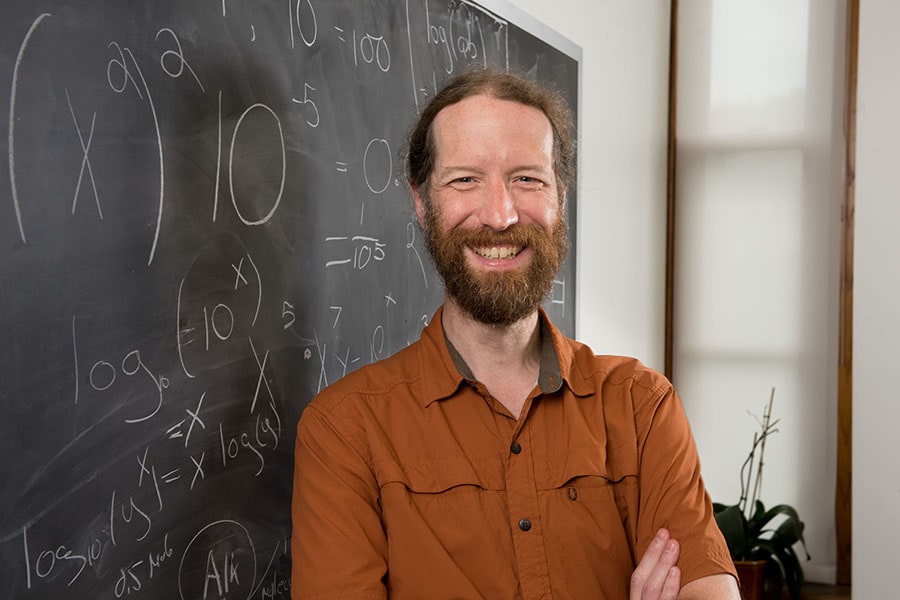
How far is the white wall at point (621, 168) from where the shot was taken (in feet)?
10.9

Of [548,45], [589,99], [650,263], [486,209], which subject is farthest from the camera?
[650,263]

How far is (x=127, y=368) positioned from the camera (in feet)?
4.62

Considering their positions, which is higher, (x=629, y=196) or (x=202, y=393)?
(x=629, y=196)

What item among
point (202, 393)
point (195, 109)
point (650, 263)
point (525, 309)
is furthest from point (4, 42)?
point (650, 263)

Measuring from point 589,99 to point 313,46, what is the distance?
1.69m

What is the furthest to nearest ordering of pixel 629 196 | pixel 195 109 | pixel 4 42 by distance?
1. pixel 629 196
2. pixel 195 109
3. pixel 4 42

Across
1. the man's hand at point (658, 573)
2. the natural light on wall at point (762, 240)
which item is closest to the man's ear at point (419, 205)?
the man's hand at point (658, 573)

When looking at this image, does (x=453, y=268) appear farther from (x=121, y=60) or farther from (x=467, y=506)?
(x=121, y=60)

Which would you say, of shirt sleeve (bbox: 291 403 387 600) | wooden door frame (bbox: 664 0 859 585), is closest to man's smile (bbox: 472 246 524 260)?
shirt sleeve (bbox: 291 403 387 600)

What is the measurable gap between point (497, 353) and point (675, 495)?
1.30ft

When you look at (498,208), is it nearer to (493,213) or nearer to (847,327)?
(493,213)

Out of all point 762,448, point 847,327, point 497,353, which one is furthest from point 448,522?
point 847,327

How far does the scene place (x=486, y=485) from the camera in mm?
1594

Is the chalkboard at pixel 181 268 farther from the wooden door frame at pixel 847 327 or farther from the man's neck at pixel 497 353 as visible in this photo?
the wooden door frame at pixel 847 327
